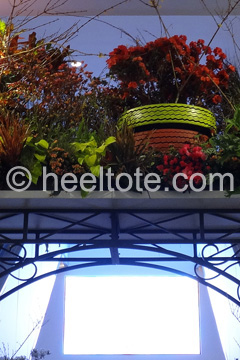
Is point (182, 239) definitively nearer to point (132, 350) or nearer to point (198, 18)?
point (198, 18)

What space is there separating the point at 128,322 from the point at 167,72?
9224mm

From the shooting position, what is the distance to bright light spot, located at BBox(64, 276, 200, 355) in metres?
11.4

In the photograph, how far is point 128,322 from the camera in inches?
452

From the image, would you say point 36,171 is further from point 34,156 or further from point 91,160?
point 91,160

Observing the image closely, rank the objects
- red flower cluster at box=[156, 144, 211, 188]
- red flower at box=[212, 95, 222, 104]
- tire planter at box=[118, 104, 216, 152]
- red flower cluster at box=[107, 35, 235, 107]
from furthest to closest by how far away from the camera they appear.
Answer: red flower at box=[212, 95, 222, 104] < red flower cluster at box=[107, 35, 235, 107] < tire planter at box=[118, 104, 216, 152] < red flower cluster at box=[156, 144, 211, 188]

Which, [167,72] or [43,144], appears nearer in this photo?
[43,144]

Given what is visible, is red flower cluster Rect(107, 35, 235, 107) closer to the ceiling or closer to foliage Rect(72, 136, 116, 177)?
foliage Rect(72, 136, 116, 177)

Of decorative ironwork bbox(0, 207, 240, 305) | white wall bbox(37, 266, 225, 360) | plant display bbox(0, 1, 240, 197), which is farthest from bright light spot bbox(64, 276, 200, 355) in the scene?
plant display bbox(0, 1, 240, 197)

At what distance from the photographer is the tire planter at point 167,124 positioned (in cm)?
271

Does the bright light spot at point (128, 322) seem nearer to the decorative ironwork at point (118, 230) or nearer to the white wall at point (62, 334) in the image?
the white wall at point (62, 334)

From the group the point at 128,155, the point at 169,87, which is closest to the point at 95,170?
the point at 128,155

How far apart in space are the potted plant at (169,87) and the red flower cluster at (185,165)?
12cm

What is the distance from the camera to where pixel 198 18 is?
5.22 meters

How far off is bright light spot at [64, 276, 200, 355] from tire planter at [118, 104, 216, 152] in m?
9.09
